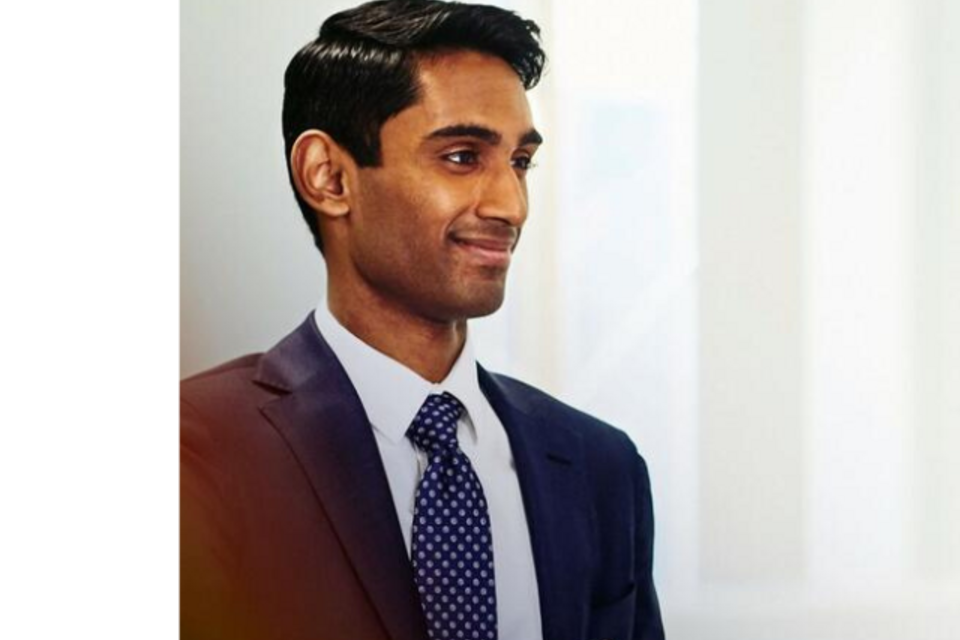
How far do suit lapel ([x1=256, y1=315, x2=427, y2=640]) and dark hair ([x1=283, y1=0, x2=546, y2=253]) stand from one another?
0.21 metres

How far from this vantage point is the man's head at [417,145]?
6.56 ft

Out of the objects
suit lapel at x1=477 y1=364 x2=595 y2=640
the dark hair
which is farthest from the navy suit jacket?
the dark hair

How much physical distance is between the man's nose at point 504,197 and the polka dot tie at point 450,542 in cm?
30

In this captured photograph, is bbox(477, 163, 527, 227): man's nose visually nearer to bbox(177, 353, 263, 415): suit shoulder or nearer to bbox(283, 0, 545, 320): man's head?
bbox(283, 0, 545, 320): man's head

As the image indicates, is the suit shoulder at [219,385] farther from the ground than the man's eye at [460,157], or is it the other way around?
the man's eye at [460,157]

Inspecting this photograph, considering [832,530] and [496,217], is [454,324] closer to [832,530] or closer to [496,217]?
[496,217]

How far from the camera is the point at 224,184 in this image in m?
2.11

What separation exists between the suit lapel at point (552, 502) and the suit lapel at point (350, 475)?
19cm

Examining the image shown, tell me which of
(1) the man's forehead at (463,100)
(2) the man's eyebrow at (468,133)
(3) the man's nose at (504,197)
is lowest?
(3) the man's nose at (504,197)

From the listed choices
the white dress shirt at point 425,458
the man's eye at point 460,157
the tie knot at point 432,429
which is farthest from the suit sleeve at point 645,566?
the man's eye at point 460,157

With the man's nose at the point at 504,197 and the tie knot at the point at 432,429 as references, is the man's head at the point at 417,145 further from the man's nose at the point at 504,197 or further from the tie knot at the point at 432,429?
the tie knot at the point at 432,429

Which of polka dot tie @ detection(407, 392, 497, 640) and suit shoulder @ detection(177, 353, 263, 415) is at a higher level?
suit shoulder @ detection(177, 353, 263, 415)

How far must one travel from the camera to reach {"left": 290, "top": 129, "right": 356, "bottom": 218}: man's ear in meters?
2.03

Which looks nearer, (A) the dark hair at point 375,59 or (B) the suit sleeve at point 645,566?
(A) the dark hair at point 375,59
